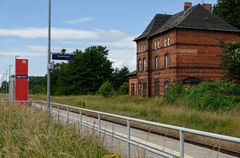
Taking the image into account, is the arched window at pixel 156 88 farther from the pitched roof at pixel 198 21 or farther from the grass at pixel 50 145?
the grass at pixel 50 145

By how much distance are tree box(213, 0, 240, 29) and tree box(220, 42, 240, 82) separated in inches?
1415

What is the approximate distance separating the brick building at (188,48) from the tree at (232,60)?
15.4 meters

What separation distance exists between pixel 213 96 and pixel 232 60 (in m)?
4.73

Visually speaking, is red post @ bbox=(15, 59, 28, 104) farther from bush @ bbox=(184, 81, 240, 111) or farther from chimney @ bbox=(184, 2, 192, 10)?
chimney @ bbox=(184, 2, 192, 10)

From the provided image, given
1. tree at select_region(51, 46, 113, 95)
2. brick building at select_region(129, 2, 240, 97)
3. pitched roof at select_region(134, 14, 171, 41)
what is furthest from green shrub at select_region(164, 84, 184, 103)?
tree at select_region(51, 46, 113, 95)

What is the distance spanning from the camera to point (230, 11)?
73.2 meters

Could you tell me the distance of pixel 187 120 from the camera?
68.4ft

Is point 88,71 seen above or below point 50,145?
above

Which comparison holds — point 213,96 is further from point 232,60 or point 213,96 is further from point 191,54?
point 191,54

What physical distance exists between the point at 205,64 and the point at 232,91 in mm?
20492

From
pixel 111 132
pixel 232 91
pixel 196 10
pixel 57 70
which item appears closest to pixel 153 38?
pixel 196 10

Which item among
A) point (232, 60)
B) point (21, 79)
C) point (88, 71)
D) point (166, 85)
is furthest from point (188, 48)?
point (88, 71)

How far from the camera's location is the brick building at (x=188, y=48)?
54125 mm

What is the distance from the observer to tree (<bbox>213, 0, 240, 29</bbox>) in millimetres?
71500
